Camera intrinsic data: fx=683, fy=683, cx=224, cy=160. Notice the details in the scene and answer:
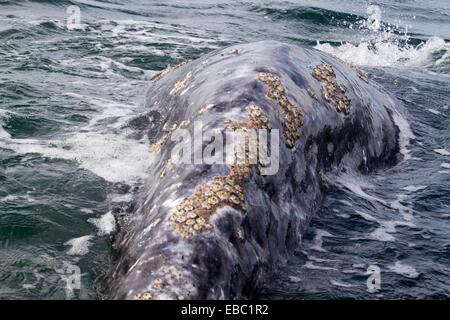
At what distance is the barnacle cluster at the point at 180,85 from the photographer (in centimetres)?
979

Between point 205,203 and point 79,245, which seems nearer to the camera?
point 205,203

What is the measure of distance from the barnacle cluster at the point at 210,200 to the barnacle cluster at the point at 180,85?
326 cm

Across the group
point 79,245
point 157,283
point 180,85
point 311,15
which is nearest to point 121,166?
point 180,85

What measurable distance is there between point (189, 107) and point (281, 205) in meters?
2.20

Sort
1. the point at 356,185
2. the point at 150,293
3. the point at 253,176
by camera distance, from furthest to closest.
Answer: the point at 356,185 → the point at 253,176 → the point at 150,293

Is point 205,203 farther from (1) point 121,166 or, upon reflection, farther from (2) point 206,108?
(1) point 121,166

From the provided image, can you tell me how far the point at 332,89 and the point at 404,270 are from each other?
306 centimetres

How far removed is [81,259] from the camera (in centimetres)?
662

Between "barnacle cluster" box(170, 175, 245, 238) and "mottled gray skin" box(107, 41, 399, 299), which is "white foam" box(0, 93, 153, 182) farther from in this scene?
"barnacle cluster" box(170, 175, 245, 238)

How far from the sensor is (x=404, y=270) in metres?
6.89

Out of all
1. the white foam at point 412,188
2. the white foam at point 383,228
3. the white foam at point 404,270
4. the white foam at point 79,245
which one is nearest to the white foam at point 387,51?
the white foam at point 412,188

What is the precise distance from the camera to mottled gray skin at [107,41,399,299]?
5395 mm
